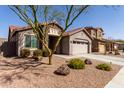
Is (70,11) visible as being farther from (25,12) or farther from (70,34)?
(70,34)

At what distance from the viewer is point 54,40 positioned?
23344 mm

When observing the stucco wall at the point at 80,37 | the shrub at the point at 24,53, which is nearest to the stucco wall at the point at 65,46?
the stucco wall at the point at 80,37

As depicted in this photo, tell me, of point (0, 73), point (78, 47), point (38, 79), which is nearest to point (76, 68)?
point (38, 79)

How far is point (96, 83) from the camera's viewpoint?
8.90m

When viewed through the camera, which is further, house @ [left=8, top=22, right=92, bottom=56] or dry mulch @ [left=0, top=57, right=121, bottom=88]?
house @ [left=8, top=22, right=92, bottom=56]

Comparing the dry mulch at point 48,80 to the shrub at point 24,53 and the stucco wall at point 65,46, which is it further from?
the stucco wall at point 65,46

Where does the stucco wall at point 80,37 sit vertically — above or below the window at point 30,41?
above

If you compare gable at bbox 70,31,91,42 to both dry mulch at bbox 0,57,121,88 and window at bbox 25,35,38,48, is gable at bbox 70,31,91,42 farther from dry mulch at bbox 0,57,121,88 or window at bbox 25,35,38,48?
dry mulch at bbox 0,57,121,88

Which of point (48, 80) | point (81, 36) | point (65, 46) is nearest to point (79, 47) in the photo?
point (81, 36)

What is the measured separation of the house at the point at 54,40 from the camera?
59.8ft

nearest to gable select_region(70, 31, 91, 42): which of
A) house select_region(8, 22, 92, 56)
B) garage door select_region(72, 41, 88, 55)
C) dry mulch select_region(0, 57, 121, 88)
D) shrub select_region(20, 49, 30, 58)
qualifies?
house select_region(8, 22, 92, 56)

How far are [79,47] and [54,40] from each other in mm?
3949

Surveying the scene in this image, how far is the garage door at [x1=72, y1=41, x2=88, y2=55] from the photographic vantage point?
22859 mm
